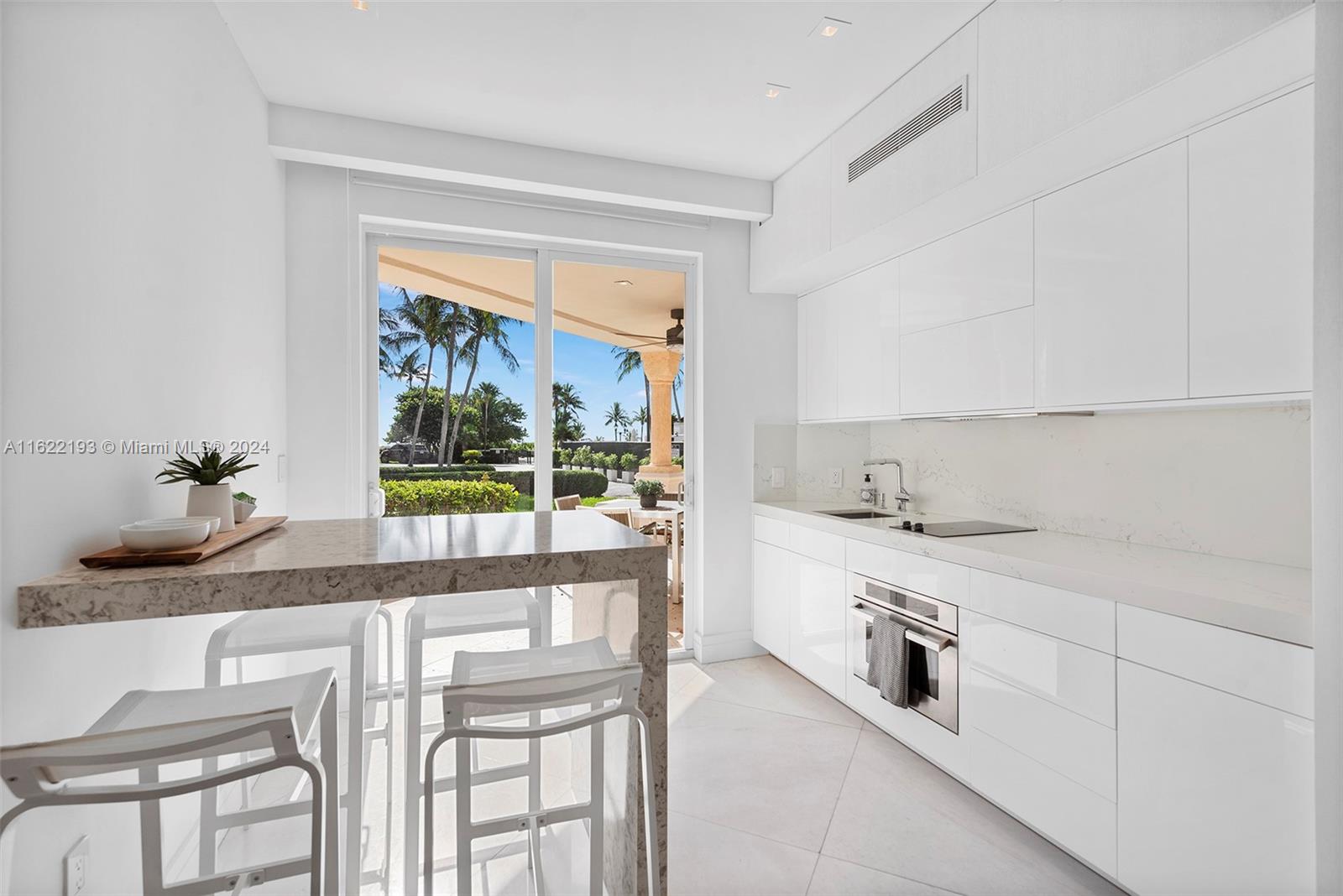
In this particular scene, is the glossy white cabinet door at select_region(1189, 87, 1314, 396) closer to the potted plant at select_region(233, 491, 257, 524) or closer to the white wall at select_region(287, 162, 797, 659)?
the white wall at select_region(287, 162, 797, 659)

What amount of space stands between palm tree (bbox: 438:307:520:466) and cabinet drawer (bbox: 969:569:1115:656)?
8.08 feet

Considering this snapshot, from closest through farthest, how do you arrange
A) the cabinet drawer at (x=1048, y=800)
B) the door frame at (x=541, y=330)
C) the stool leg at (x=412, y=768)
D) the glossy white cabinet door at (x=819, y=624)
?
1. the stool leg at (x=412, y=768)
2. the cabinet drawer at (x=1048, y=800)
3. the glossy white cabinet door at (x=819, y=624)
4. the door frame at (x=541, y=330)

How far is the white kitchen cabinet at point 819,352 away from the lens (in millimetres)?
3457

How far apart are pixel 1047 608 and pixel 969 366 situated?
1.01 meters

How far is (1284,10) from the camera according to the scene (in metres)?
1.36

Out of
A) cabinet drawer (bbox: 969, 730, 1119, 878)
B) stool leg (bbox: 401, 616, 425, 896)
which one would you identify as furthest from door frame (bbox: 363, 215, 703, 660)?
cabinet drawer (bbox: 969, 730, 1119, 878)

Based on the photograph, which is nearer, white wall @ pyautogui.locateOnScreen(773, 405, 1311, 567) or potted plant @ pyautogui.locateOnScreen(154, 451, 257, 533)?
potted plant @ pyautogui.locateOnScreen(154, 451, 257, 533)

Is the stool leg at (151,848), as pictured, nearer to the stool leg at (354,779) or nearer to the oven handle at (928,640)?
the stool leg at (354,779)

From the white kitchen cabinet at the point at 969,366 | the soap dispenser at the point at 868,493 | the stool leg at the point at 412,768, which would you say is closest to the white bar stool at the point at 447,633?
the stool leg at the point at 412,768

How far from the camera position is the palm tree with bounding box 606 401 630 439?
3.61 metres

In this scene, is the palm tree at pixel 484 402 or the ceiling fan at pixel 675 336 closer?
the palm tree at pixel 484 402

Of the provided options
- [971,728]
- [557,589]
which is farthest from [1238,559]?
[557,589]

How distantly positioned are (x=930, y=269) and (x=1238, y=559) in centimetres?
150

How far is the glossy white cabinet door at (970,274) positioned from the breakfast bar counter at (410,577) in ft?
5.52
